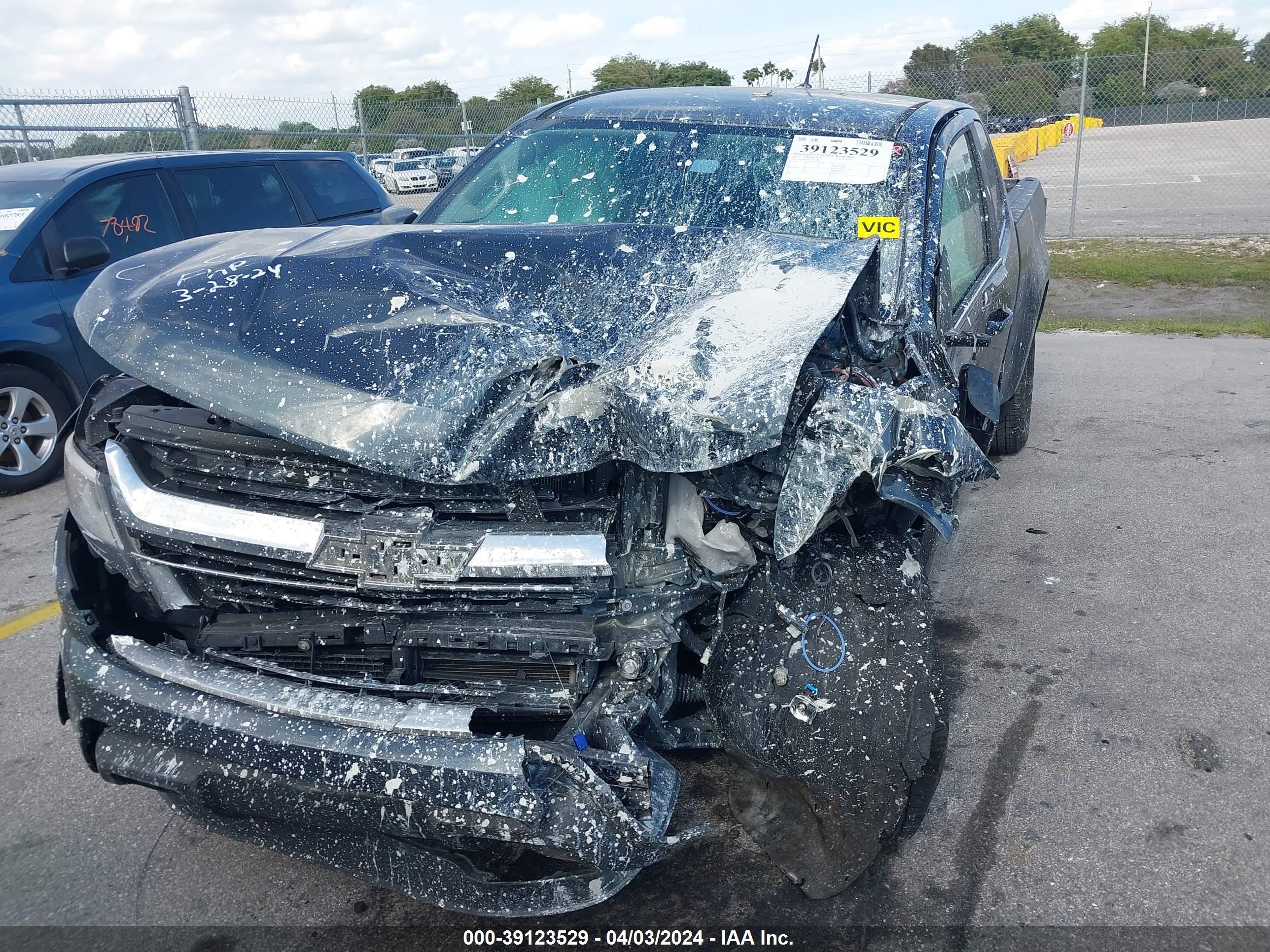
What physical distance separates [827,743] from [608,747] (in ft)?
1.87

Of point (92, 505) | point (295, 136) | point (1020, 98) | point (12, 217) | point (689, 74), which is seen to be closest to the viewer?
point (92, 505)

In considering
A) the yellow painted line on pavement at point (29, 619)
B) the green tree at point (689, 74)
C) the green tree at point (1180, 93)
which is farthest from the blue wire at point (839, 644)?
the green tree at point (689, 74)

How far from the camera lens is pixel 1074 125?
23.8 metres

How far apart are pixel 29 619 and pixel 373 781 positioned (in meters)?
2.86

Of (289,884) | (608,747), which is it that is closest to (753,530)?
(608,747)

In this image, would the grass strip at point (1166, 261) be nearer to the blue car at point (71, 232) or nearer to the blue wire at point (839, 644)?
the blue car at point (71, 232)

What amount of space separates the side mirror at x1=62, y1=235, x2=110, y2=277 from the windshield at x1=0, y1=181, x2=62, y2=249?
0.89 feet

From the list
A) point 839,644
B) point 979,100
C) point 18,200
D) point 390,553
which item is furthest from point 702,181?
point 979,100

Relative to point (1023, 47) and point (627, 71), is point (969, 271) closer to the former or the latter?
point (1023, 47)

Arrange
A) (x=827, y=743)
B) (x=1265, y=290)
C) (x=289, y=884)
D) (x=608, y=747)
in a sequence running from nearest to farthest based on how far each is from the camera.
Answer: (x=608, y=747) < (x=827, y=743) < (x=289, y=884) < (x=1265, y=290)

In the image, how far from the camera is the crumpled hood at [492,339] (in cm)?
221

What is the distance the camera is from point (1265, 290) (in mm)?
10141

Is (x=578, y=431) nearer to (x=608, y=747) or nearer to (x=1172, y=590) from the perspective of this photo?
(x=608, y=747)

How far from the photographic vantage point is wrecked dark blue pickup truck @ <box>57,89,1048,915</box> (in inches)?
83.2
